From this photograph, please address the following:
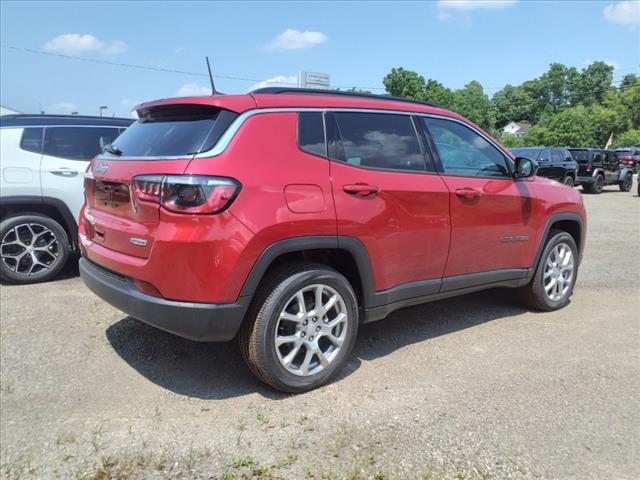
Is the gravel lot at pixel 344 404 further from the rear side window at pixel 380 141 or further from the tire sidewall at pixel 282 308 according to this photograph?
the rear side window at pixel 380 141

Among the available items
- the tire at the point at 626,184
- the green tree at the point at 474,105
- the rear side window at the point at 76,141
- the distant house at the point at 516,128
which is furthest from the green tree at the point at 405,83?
the rear side window at the point at 76,141

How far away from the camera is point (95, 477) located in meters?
2.42

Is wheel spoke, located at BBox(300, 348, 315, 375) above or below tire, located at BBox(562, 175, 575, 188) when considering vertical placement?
below

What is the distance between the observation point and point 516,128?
10031 centimetres

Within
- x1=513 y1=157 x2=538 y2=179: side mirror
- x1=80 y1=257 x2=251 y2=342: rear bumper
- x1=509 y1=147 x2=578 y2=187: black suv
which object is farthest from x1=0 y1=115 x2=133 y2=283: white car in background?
x1=509 y1=147 x2=578 y2=187: black suv

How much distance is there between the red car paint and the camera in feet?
9.30

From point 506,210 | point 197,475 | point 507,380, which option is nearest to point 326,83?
point 506,210

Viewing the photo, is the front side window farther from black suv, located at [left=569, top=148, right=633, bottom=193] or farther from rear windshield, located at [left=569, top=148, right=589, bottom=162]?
rear windshield, located at [left=569, top=148, right=589, bottom=162]

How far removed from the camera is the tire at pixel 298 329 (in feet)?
9.98

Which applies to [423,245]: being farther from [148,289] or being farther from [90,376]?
[90,376]

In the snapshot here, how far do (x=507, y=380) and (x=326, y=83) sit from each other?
14447 millimetres

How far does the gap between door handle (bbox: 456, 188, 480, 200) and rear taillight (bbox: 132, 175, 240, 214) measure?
73.6 inches

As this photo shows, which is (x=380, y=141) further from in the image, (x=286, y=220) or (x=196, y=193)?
(x=196, y=193)

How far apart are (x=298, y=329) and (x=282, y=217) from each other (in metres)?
0.71
